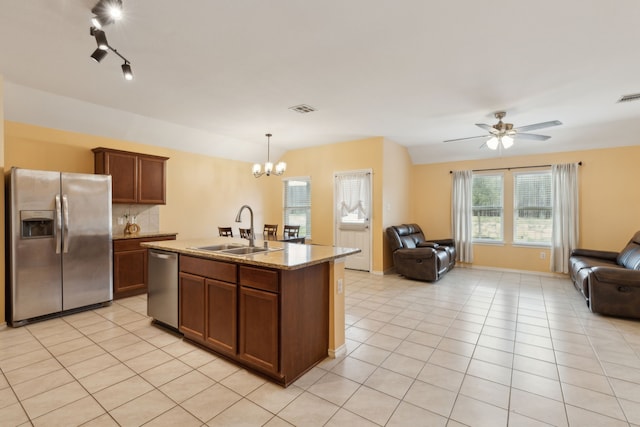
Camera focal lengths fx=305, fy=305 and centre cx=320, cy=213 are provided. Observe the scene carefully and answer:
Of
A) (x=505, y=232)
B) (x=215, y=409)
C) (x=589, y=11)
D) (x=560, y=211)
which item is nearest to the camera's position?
(x=215, y=409)

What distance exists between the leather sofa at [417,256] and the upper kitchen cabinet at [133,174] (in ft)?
13.7

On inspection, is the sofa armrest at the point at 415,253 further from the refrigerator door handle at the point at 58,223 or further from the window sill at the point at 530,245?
the refrigerator door handle at the point at 58,223

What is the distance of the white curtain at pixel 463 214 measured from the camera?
6641 mm

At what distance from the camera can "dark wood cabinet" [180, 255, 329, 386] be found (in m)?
2.25

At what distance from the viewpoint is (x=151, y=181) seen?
4.96 metres

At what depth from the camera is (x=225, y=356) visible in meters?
2.68

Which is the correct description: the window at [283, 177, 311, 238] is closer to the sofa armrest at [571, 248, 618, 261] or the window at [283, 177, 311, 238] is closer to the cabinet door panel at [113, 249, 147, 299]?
the cabinet door panel at [113, 249, 147, 299]

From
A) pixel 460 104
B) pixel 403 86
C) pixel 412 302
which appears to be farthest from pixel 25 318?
pixel 460 104

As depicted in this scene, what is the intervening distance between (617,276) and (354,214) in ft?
13.1

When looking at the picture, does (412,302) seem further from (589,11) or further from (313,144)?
(313,144)

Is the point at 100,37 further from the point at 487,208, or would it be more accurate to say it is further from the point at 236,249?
the point at 487,208

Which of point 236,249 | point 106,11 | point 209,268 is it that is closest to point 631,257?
point 236,249

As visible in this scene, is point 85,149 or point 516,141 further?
point 516,141

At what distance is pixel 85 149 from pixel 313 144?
405cm
